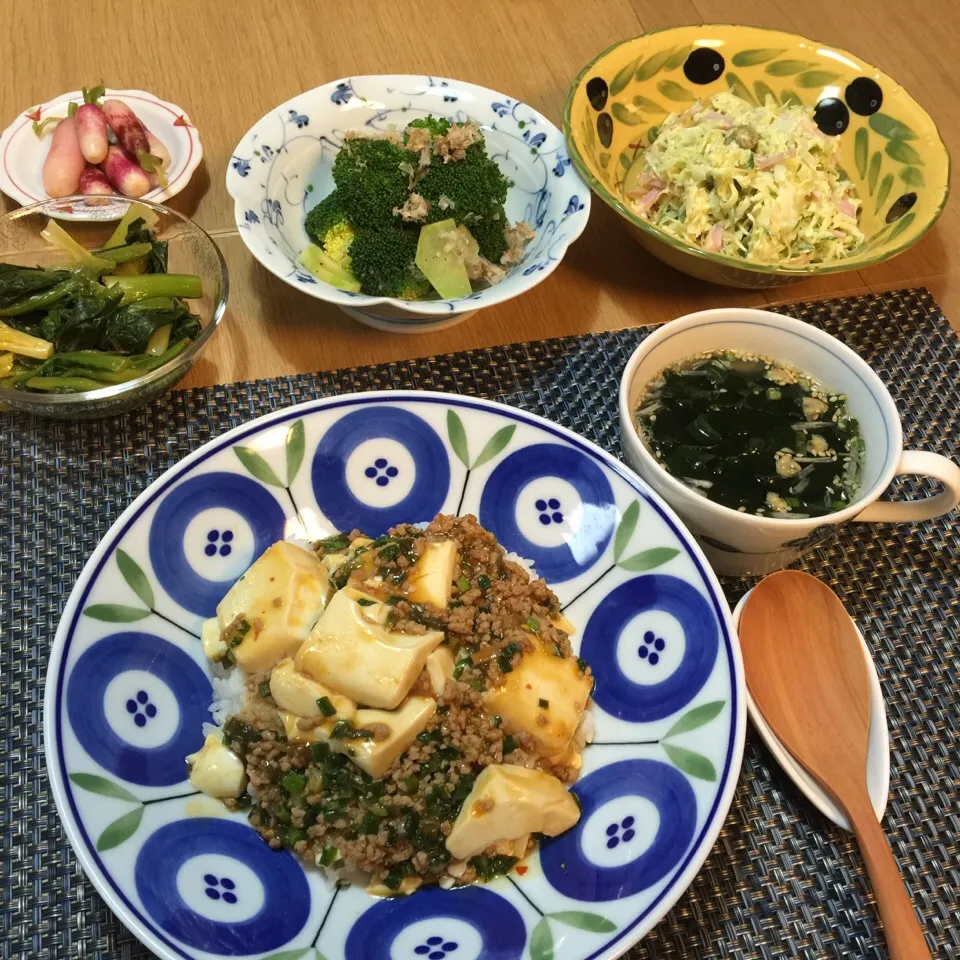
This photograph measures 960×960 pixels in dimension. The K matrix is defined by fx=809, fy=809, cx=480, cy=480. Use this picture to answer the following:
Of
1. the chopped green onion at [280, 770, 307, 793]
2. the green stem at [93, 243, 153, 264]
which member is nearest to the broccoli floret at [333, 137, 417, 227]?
the green stem at [93, 243, 153, 264]

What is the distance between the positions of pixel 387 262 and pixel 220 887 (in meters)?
1.43

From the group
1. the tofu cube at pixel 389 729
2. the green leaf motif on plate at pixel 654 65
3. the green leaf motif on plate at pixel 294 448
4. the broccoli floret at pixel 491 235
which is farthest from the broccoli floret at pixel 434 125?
the tofu cube at pixel 389 729

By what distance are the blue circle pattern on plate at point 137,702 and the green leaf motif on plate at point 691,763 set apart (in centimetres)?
83

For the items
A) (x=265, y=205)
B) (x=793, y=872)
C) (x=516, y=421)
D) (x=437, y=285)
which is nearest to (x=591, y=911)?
(x=793, y=872)

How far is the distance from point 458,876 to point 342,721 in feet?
1.03

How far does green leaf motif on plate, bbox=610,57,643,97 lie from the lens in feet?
7.91

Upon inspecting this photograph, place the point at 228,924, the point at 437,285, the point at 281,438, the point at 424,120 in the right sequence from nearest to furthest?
the point at 228,924 < the point at 281,438 < the point at 437,285 < the point at 424,120

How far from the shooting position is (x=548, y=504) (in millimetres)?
1734

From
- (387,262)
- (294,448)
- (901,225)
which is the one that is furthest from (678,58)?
(294,448)

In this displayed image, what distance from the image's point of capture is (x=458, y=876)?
132cm

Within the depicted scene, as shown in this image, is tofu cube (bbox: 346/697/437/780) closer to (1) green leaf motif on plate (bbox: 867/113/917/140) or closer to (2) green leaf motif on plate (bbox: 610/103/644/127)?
(2) green leaf motif on plate (bbox: 610/103/644/127)

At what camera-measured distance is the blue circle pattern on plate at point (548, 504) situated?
1.68 metres

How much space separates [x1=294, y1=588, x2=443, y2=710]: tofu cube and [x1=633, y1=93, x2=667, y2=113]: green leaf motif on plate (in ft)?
6.18

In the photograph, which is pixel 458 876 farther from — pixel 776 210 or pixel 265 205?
pixel 776 210
